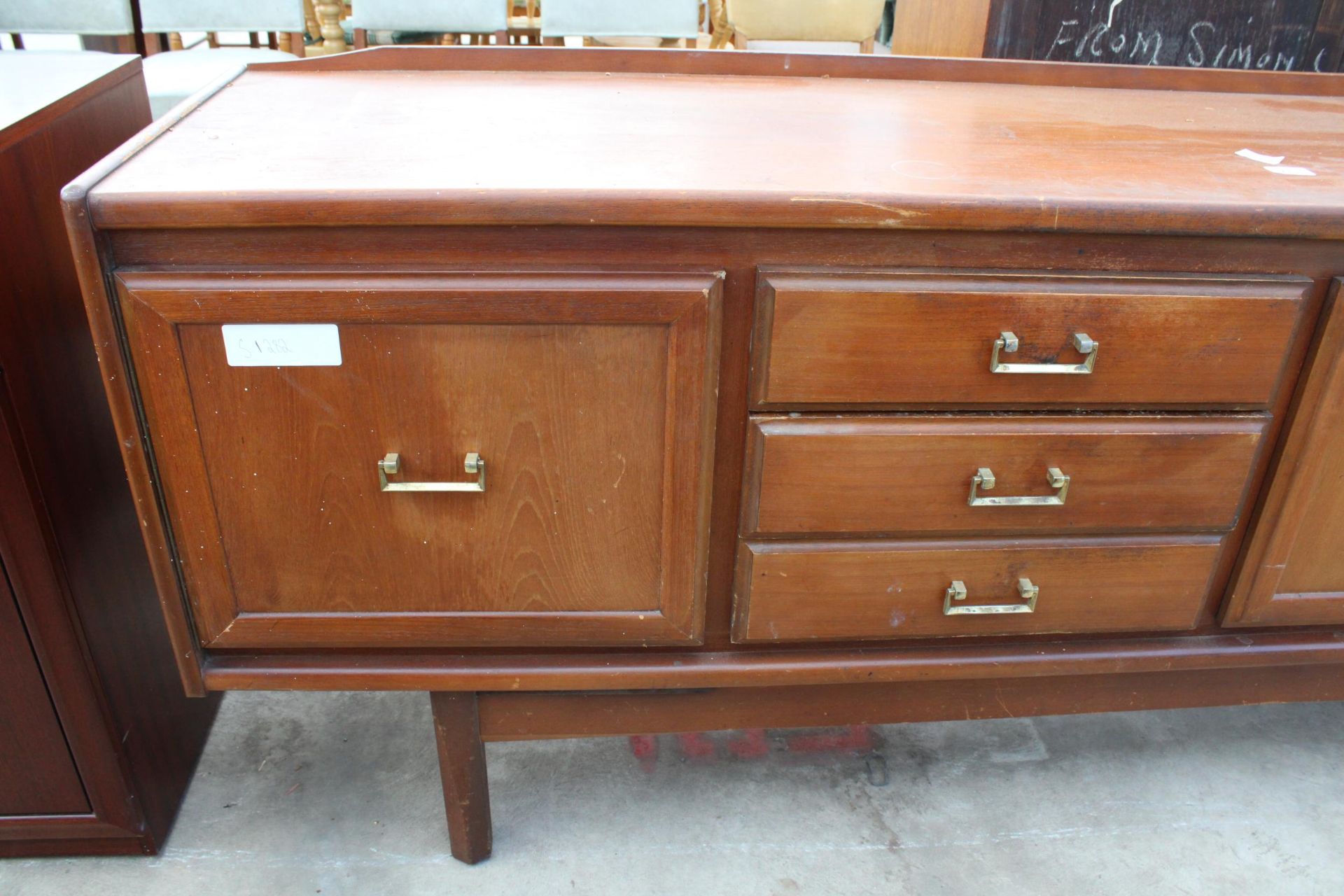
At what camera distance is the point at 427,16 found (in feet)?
8.00

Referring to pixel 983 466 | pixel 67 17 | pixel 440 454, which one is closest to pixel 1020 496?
pixel 983 466

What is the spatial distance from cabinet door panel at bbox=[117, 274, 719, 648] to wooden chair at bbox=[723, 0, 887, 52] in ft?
6.51

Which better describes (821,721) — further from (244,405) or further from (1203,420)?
(244,405)

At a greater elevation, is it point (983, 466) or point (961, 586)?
point (983, 466)

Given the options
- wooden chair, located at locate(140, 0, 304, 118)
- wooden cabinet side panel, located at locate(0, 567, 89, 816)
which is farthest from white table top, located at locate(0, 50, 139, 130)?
wooden chair, located at locate(140, 0, 304, 118)

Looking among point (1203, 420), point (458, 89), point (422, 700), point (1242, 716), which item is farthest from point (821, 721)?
point (458, 89)

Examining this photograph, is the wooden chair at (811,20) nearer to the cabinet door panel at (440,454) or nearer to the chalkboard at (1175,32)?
the chalkboard at (1175,32)

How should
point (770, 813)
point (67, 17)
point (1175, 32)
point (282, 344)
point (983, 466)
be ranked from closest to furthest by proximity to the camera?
point (282, 344)
point (983, 466)
point (770, 813)
point (1175, 32)
point (67, 17)

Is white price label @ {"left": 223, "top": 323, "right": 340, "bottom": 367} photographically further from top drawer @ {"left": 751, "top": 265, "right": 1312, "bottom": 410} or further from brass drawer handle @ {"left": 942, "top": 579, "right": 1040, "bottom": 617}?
brass drawer handle @ {"left": 942, "top": 579, "right": 1040, "bottom": 617}

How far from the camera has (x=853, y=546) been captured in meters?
0.97

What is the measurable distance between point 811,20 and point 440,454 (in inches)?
82.4

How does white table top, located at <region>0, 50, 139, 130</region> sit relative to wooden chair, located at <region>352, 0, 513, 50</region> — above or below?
above

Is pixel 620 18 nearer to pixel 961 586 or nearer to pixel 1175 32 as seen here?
pixel 1175 32

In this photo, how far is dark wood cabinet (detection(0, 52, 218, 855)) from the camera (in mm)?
944
